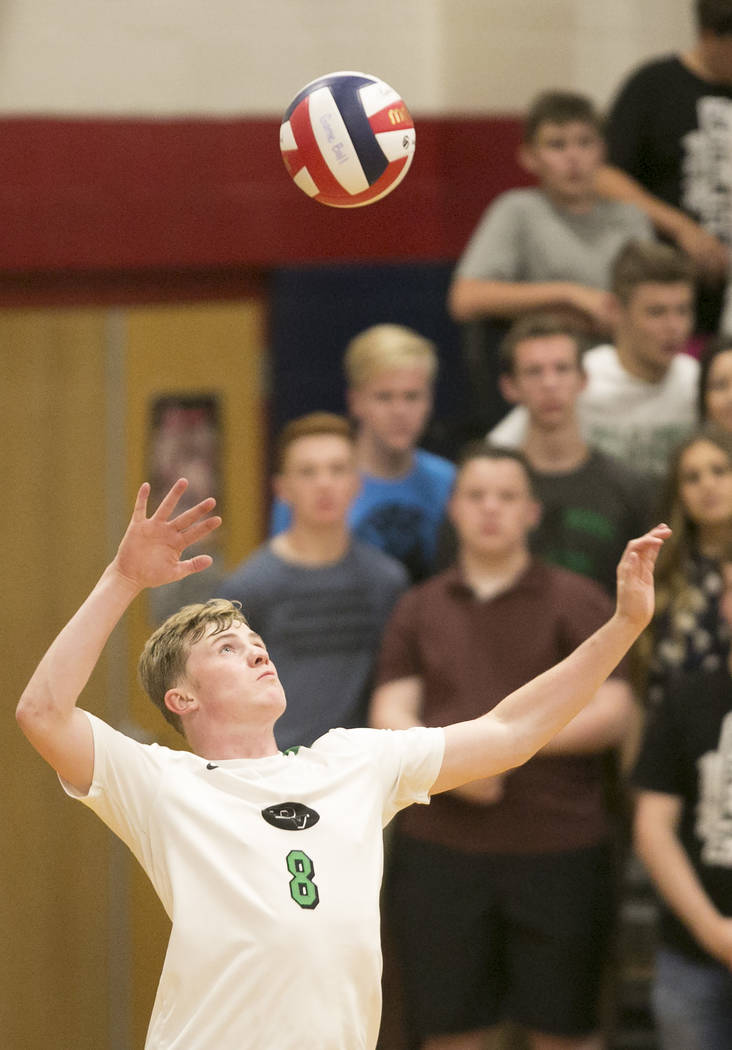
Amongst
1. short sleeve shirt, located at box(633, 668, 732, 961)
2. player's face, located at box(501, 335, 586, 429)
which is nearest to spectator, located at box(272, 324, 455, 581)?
player's face, located at box(501, 335, 586, 429)

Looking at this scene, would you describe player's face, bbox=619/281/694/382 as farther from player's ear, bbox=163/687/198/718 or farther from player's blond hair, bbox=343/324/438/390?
player's ear, bbox=163/687/198/718

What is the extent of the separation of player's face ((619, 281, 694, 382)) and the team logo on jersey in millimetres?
3018

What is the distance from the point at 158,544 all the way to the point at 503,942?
2.20 m

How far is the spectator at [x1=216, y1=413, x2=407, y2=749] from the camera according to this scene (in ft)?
17.4

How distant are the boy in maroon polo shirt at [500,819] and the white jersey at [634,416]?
2.57 feet

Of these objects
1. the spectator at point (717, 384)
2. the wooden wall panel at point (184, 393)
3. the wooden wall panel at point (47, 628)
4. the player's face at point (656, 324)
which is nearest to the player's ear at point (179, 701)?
the spectator at point (717, 384)

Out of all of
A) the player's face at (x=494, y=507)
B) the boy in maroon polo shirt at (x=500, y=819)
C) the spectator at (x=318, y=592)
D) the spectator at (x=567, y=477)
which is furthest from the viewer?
the spectator at (x=567, y=477)

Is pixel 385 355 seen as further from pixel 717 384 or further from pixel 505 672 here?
pixel 505 672

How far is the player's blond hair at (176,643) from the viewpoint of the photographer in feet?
11.6

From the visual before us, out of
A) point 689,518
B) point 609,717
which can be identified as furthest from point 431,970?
point 689,518

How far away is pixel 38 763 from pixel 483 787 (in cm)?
265

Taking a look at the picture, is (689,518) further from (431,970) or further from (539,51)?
(539,51)

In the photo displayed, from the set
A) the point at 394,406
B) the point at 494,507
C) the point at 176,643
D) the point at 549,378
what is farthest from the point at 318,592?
the point at 176,643

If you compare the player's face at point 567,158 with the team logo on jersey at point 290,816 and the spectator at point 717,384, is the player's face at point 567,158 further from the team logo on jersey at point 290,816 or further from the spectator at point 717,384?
the team logo on jersey at point 290,816
